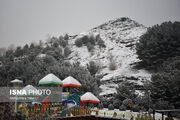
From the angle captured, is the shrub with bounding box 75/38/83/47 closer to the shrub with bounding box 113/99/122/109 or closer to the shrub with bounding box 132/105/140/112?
the shrub with bounding box 113/99/122/109

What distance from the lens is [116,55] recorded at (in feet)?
139

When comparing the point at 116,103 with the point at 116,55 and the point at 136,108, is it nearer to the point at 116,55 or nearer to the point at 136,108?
the point at 136,108

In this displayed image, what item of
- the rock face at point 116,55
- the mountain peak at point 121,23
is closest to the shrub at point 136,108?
the rock face at point 116,55

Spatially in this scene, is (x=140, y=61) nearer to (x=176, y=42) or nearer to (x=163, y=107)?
(x=176, y=42)

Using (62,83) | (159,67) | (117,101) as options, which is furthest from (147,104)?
(159,67)

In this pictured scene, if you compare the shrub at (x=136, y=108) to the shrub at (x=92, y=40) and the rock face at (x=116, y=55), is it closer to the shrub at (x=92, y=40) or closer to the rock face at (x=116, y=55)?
the rock face at (x=116, y=55)

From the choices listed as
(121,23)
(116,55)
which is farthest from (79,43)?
(121,23)

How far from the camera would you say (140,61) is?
34.0 m

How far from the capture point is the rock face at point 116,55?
29562 millimetres

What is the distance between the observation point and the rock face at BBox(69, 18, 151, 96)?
29.6 metres

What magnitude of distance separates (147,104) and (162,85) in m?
2.23

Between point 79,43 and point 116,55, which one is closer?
point 116,55

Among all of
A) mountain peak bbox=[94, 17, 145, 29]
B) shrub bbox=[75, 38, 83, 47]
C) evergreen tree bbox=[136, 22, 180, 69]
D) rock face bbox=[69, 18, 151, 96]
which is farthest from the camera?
mountain peak bbox=[94, 17, 145, 29]

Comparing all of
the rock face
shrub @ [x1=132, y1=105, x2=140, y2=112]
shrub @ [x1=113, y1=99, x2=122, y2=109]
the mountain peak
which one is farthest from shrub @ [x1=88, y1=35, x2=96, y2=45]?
shrub @ [x1=132, y1=105, x2=140, y2=112]
